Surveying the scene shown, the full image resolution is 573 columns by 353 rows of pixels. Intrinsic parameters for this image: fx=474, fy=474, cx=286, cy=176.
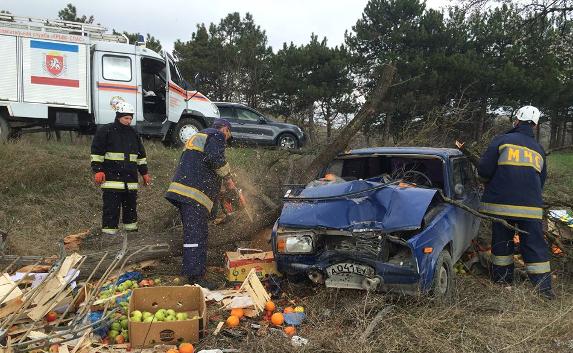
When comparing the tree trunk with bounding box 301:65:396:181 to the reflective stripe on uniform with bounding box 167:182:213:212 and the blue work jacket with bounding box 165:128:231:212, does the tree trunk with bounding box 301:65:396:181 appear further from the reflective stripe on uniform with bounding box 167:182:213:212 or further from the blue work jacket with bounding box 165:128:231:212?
the reflective stripe on uniform with bounding box 167:182:213:212

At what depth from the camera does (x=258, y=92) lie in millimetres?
23906

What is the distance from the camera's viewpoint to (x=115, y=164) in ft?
18.9

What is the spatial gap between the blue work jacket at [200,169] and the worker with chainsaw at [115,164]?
1.32 meters

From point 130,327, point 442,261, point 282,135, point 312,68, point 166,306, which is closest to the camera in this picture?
point 130,327

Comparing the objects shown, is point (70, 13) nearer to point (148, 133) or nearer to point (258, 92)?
point (258, 92)

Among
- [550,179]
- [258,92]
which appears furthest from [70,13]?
[550,179]

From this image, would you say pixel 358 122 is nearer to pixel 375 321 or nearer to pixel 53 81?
pixel 375 321

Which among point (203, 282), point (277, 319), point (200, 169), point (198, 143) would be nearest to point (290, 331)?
point (277, 319)

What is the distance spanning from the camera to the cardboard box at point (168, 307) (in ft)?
11.0

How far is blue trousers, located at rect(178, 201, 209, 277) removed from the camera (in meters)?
4.64

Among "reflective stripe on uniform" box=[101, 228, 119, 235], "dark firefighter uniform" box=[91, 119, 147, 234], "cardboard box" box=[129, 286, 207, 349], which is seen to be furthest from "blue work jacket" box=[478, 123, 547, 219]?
"reflective stripe on uniform" box=[101, 228, 119, 235]

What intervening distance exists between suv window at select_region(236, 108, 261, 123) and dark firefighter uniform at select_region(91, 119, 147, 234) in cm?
799

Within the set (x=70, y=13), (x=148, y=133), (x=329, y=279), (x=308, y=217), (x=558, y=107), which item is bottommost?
(x=329, y=279)

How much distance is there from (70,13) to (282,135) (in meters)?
17.7
